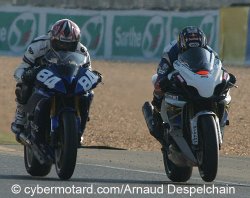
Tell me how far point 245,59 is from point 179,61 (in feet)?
79.7

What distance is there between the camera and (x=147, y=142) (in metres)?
17.9

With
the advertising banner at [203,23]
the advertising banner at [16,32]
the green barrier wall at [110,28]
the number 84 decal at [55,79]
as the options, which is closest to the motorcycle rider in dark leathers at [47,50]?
the number 84 decal at [55,79]

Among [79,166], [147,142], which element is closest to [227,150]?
[147,142]

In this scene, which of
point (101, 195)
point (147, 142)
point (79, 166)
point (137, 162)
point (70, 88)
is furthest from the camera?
point (147, 142)

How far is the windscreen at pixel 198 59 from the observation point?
11.1m

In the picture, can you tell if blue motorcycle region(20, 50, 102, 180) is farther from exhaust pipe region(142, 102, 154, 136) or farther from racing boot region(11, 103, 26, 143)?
exhaust pipe region(142, 102, 154, 136)

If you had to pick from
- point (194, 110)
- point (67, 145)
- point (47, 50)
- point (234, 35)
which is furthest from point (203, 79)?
point (234, 35)

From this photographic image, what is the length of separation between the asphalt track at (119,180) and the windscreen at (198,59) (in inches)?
45.5

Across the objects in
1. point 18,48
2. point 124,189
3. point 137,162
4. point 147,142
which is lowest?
point 18,48

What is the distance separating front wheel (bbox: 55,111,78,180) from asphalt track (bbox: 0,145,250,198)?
4.9 inches

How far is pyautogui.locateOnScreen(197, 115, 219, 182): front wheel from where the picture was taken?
1035 cm

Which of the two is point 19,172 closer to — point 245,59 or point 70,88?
point 70,88

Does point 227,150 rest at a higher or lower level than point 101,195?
lower

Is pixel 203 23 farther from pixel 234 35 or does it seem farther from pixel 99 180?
pixel 99 180
